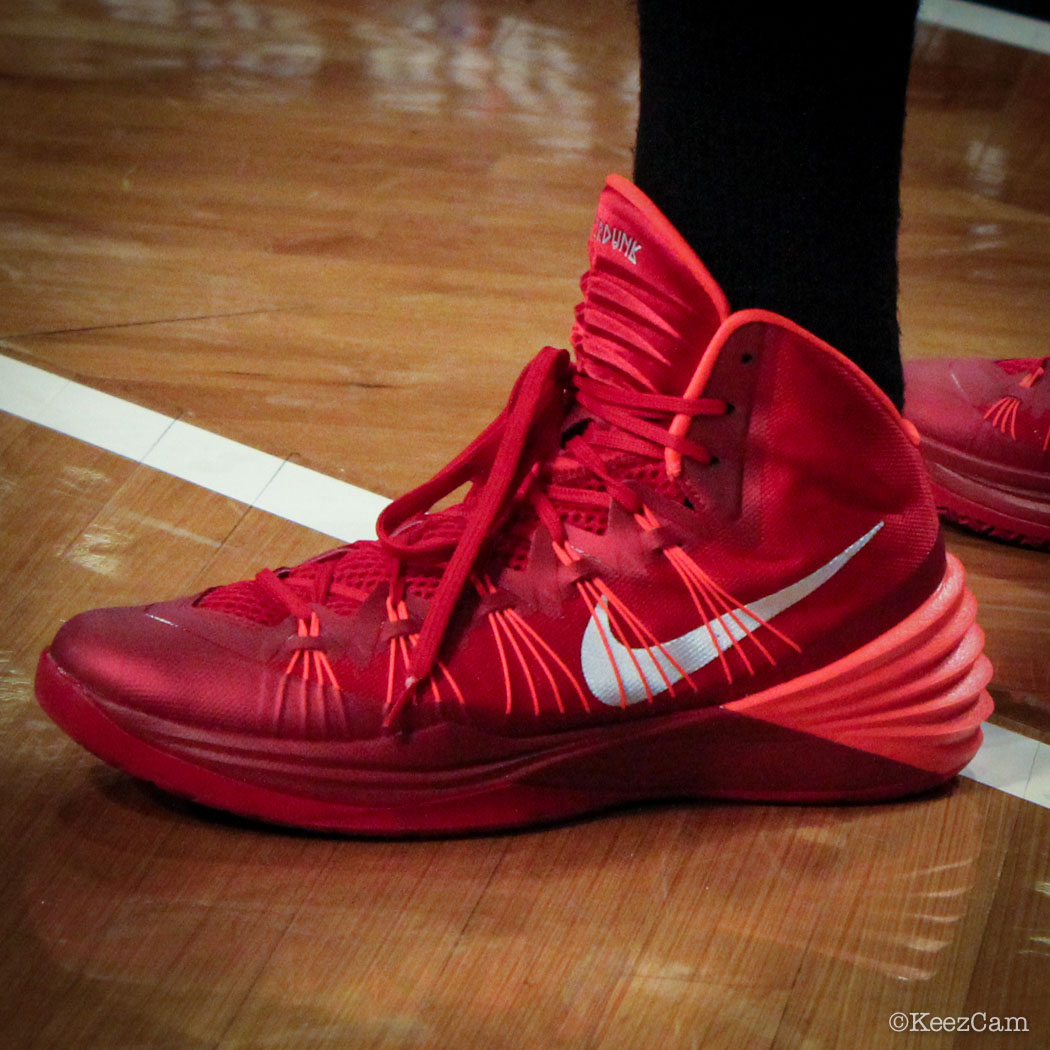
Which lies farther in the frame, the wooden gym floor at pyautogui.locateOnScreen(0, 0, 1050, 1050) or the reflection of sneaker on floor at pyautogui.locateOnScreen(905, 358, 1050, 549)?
the reflection of sneaker on floor at pyautogui.locateOnScreen(905, 358, 1050, 549)

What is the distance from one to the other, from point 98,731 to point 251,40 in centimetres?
139

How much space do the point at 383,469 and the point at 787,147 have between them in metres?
0.53

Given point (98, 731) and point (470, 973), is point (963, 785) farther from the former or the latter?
point (98, 731)

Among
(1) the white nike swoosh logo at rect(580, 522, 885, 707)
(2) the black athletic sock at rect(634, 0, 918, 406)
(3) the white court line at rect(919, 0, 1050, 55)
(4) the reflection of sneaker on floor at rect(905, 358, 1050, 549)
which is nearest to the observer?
(2) the black athletic sock at rect(634, 0, 918, 406)

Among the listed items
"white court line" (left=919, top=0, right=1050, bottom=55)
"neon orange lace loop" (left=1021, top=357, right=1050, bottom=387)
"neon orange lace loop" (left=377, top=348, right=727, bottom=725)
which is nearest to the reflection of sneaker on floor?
"neon orange lace loop" (left=1021, top=357, right=1050, bottom=387)

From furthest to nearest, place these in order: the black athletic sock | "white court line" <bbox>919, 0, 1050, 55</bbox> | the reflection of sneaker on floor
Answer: "white court line" <bbox>919, 0, 1050, 55</bbox> < the reflection of sneaker on floor < the black athletic sock

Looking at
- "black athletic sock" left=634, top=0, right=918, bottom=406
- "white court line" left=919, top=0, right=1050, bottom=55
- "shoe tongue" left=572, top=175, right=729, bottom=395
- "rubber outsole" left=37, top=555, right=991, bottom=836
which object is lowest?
"rubber outsole" left=37, top=555, right=991, bottom=836

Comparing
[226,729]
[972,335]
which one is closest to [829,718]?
[226,729]

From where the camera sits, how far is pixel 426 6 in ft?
6.32

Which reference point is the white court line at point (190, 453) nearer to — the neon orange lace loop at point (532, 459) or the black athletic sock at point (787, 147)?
the neon orange lace loop at point (532, 459)

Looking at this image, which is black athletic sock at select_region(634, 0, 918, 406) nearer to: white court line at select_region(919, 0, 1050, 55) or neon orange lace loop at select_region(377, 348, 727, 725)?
neon orange lace loop at select_region(377, 348, 727, 725)

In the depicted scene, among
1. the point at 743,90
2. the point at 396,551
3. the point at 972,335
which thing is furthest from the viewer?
the point at 972,335

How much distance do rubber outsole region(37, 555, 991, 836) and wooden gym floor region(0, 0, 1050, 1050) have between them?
0.02 m

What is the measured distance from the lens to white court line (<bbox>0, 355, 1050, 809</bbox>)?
1.02 m
